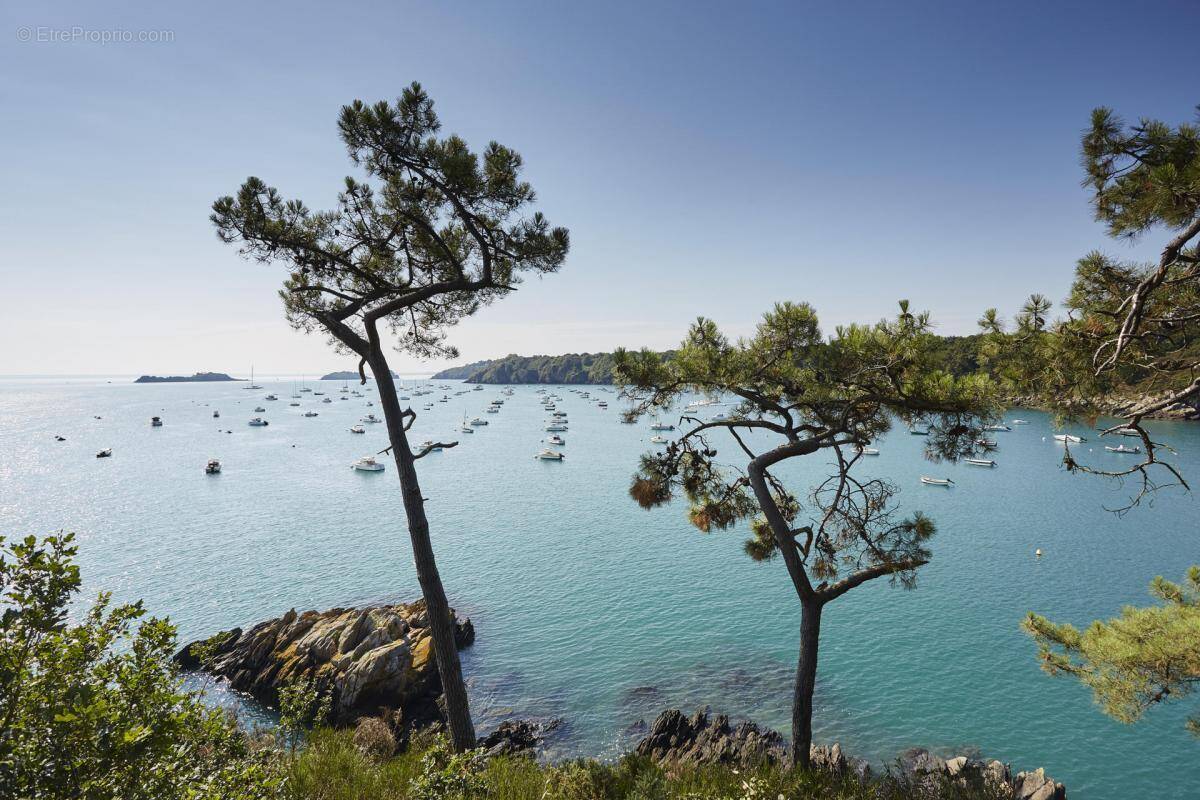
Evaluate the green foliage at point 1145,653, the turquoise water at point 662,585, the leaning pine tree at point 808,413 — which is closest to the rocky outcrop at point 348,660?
the turquoise water at point 662,585

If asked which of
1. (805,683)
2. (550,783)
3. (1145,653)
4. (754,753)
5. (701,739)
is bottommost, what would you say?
(701,739)

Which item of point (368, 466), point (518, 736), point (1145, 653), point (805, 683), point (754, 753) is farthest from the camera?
point (368, 466)

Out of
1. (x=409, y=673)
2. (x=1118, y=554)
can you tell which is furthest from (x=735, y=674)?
(x=1118, y=554)

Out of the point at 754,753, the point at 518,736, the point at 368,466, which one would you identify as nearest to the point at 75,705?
the point at 754,753

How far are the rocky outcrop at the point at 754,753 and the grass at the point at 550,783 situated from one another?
146cm

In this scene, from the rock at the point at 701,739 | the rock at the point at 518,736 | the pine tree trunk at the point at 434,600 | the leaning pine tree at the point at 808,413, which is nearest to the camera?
the leaning pine tree at the point at 808,413

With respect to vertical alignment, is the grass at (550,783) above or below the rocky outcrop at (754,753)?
above

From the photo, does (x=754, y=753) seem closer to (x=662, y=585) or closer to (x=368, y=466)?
(x=662, y=585)

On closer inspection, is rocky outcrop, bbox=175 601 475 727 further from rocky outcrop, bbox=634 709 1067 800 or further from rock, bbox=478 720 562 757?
rocky outcrop, bbox=634 709 1067 800

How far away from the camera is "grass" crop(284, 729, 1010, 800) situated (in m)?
4.72

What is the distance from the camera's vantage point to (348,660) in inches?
547

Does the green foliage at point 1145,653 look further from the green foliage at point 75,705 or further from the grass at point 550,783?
the green foliage at point 75,705

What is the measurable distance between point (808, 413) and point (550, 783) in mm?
6133

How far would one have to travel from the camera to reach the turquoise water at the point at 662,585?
41.9 ft
